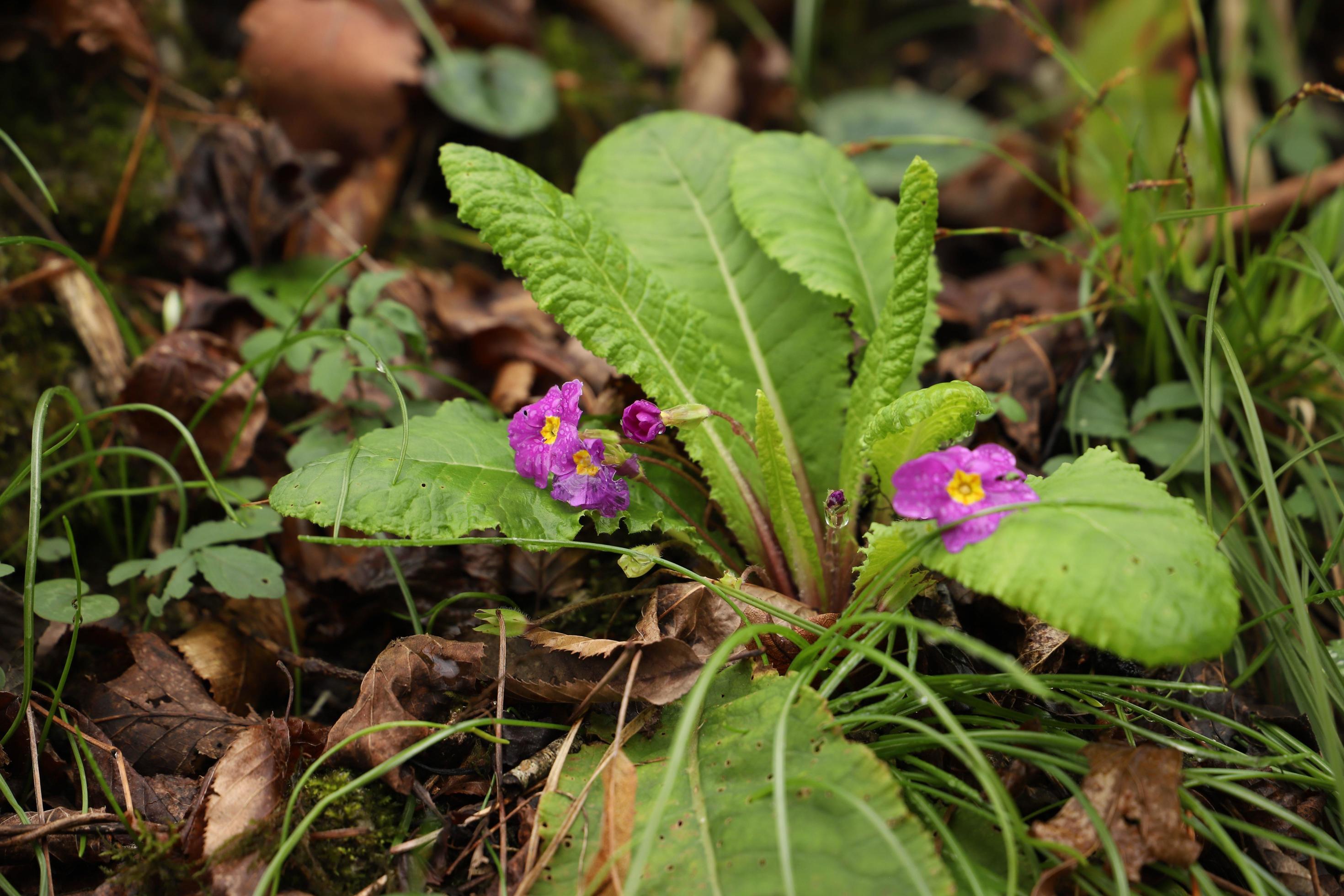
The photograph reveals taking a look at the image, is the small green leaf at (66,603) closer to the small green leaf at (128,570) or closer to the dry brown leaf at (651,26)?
the small green leaf at (128,570)

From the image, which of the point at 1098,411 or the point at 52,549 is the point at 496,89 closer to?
the point at 52,549

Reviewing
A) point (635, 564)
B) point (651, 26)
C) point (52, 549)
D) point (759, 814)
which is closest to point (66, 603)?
point (52, 549)

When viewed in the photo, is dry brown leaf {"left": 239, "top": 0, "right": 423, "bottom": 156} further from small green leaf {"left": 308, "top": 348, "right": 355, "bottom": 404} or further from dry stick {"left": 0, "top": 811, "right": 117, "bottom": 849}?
dry stick {"left": 0, "top": 811, "right": 117, "bottom": 849}

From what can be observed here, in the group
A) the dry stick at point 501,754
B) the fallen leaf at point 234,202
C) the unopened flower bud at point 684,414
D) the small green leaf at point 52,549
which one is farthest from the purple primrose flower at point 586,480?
the fallen leaf at point 234,202

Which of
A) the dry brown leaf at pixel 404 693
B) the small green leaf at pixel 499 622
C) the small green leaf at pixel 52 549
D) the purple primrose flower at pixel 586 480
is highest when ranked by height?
the purple primrose flower at pixel 586 480

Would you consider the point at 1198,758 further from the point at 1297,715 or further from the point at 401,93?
the point at 401,93

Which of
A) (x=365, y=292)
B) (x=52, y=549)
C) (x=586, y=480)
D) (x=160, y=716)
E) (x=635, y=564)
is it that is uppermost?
(x=365, y=292)
